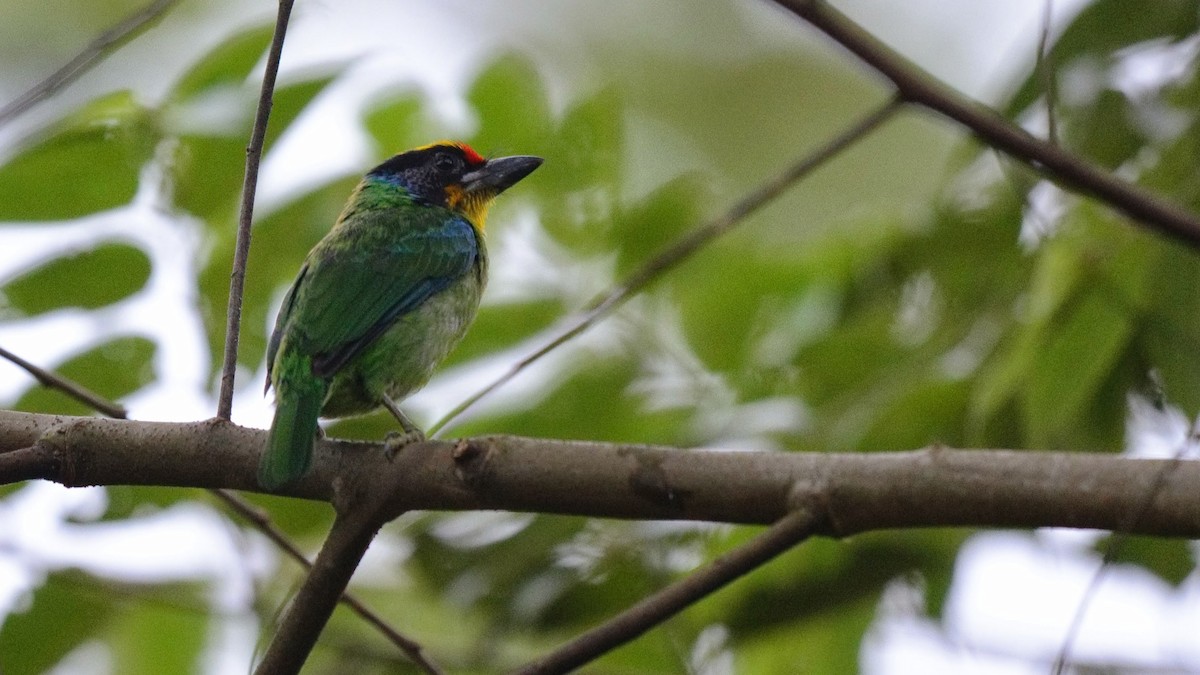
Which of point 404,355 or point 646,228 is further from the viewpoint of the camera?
point 646,228

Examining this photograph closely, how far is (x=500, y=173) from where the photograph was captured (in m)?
4.19

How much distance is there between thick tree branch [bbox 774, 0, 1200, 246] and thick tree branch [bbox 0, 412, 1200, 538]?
47 cm

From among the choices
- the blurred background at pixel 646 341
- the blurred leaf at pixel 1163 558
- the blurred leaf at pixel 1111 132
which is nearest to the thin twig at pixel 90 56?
the blurred background at pixel 646 341

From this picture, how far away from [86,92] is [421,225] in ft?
11.9

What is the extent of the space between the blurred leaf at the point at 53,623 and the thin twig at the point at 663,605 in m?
1.62

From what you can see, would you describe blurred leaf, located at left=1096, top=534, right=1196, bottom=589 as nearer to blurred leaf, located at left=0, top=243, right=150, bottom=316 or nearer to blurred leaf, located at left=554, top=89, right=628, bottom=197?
blurred leaf, located at left=554, top=89, right=628, bottom=197

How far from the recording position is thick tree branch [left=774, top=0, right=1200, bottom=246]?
241 centimetres

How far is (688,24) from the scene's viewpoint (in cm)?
1268

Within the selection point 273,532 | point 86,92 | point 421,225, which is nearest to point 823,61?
point 86,92

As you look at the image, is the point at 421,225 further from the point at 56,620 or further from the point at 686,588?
the point at 686,588

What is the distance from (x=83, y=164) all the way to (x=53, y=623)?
110 centimetres

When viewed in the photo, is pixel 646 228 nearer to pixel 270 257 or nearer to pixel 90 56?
pixel 270 257

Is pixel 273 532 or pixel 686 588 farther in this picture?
pixel 273 532

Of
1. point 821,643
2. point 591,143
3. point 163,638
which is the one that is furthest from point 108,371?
point 821,643
